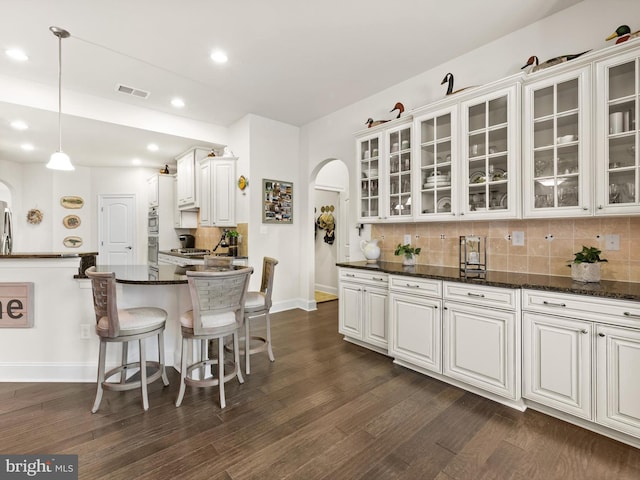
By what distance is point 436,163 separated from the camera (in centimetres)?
303

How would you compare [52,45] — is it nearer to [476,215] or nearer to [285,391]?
[285,391]

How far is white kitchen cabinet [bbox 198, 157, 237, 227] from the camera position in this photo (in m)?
4.95

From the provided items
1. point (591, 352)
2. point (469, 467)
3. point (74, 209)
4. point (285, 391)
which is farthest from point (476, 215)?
point (74, 209)

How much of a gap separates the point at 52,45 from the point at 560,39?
4550 mm

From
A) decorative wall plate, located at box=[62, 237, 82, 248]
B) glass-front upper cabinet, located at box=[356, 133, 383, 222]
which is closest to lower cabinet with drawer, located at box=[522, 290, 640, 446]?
glass-front upper cabinet, located at box=[356, 133, 383, 222]

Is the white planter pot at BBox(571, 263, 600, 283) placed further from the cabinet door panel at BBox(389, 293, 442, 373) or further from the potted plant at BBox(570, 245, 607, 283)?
the cabinet door panel at BBox(389, 293, 442, 373)

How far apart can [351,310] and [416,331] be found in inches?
35.7

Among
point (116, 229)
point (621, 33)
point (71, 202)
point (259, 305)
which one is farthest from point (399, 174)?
point (71, 202)

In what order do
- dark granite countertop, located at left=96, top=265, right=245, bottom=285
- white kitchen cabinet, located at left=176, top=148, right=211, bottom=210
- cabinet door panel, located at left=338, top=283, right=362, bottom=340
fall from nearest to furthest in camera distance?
1. dark granite countertop, located at left=96, top=265, right=245, bottom=285
2. cabinet door panel, located at left=338, top=283, right=362, bottom=340
3. white kitchen cabinet, located at left=176, top=148, right=211, bottom=210

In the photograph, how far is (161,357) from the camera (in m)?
2.49

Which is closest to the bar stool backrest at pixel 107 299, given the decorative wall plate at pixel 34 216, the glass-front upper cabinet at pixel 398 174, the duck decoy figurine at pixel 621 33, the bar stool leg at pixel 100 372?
the bar stool leg at pixel 100 372

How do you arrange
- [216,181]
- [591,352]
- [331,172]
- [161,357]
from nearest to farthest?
[591,352], [161,357], [216,181], [331,172]

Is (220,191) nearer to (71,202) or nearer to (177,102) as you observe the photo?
(177,102)

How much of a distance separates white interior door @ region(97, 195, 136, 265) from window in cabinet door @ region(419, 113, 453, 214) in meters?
6.71
